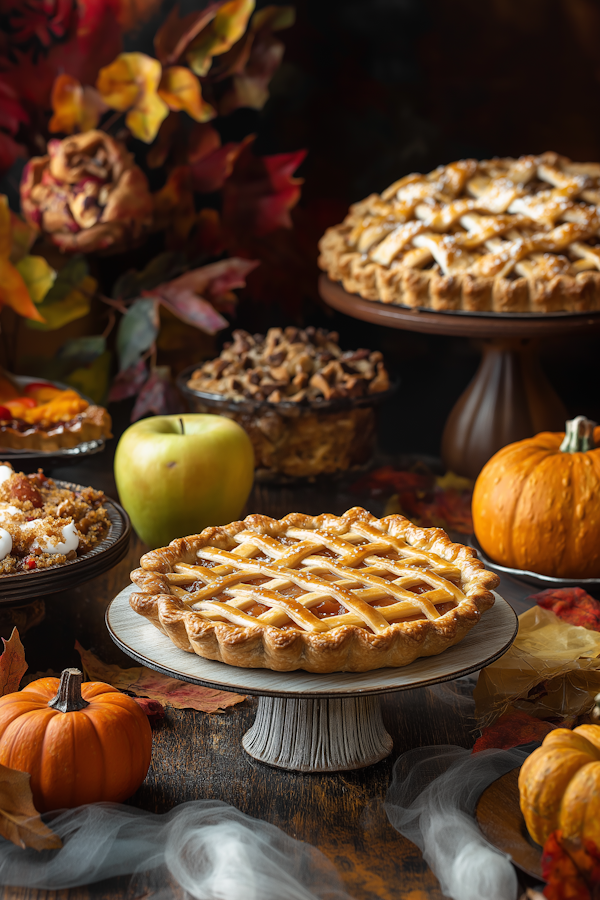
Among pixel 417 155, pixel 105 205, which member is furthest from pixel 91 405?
pixel 417 155

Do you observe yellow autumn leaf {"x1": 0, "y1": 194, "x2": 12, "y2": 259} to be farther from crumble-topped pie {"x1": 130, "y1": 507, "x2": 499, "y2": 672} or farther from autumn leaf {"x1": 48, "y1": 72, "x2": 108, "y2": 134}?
crumble-topped pie {"x1": 130, "y1": 507, "x2": 499, "y2": 672}

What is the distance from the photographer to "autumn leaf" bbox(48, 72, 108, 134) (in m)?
2.10

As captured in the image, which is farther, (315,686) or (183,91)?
(183,91)

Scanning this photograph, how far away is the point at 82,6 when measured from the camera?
6.98ft

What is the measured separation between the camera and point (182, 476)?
62.9 inches

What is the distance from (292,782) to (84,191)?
55.9 inches

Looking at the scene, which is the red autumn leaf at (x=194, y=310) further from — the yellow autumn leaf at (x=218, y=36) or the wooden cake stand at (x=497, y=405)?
the yellow autumn leaf at (x=218, y=36)

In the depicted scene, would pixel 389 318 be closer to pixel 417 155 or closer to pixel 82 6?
pixel 417 155

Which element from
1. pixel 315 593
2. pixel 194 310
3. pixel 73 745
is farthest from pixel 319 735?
pixel 194 310

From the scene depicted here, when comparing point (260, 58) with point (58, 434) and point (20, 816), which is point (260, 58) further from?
point (20, 816)

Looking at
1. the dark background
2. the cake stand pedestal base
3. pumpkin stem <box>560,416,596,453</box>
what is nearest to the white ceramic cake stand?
the cake stand pedestal base

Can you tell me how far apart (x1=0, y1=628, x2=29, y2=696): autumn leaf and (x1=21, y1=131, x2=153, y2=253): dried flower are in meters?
1.19

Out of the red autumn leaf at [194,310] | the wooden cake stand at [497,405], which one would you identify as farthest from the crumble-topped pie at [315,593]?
the red autumn leaf at [194,310]

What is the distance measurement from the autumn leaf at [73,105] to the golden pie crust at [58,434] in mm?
768
